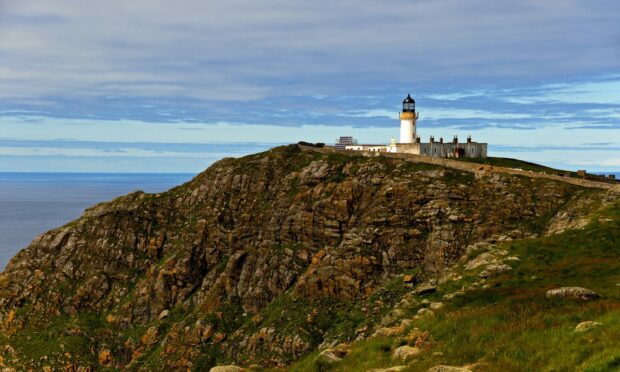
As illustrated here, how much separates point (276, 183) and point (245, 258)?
1440cm

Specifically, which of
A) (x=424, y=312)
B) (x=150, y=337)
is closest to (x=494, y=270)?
(x=424, y=312)

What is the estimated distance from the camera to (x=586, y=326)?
794 inches

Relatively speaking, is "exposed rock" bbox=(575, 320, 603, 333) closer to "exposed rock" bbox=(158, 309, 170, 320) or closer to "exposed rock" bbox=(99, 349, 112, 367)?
"exposed rock" bbox=(158, 309, 170, 320)

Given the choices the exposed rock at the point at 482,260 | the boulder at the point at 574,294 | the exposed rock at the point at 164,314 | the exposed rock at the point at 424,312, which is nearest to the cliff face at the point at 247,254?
the exposed rock at the point at 164,314

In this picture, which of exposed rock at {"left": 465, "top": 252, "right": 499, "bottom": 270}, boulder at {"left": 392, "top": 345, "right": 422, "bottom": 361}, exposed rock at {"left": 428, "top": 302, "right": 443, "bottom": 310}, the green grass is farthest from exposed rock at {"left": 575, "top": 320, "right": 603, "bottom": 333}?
the green grass

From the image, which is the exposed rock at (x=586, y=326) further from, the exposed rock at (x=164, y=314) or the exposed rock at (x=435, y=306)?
the exposed rock at (x=164, y=314)

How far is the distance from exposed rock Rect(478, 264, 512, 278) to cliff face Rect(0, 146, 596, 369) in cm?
2706

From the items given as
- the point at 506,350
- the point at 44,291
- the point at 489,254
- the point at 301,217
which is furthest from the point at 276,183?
the point at 506,350

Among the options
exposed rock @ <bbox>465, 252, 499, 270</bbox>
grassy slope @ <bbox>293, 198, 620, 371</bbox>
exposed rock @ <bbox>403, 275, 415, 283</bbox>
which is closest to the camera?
grassy slope @ <bbox>293, 198, 620, 371</bbox>

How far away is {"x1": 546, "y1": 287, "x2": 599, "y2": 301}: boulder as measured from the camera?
2694 centimetres

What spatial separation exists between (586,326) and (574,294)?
24.8 ft

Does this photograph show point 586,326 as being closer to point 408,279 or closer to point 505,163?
point 408,279

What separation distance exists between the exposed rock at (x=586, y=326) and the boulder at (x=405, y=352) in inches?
235

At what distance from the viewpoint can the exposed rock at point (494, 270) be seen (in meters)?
36.6
